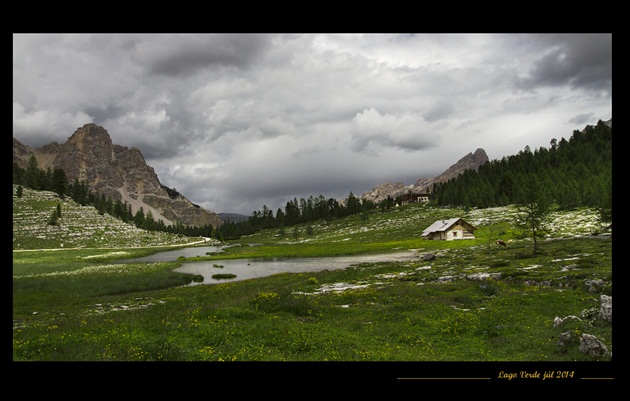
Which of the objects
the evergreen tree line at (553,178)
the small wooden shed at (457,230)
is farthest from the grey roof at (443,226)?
the evergreen tree line at (553,178)

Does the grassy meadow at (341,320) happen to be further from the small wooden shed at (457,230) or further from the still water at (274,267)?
the small wooden shed at (457,230)

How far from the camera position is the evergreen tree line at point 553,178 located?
3828 centimetres

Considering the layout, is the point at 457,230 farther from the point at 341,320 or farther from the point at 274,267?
the point at 341,320

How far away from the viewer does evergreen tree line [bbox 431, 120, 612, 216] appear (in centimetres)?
3828

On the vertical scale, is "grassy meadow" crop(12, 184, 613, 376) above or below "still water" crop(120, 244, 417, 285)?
above

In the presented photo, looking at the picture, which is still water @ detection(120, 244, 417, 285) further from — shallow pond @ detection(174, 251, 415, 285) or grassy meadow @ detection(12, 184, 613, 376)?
grassy meadow @ detection(12, 184, 613, 376)

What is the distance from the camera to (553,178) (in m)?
72.2

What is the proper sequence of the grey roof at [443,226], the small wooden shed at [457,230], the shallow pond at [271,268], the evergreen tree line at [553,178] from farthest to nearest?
the grey roof at [443,226] < the small wooden shed at [457,230] < the shallow pond at [271,268] < the evergreen tree line at [553,178]

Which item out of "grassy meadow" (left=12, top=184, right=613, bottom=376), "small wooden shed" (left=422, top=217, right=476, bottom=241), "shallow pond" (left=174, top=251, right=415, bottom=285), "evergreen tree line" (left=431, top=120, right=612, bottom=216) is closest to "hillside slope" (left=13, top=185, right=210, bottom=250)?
"shallow pond" (left=174, top=251, right=415, bottom=285)

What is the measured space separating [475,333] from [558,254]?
36100mm

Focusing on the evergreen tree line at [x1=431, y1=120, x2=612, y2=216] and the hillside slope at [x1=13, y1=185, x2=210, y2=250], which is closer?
the evergreen tree line at [x1=431, y1=120, x2=612, y2=216]

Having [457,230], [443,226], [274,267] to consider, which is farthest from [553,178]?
[274,267]

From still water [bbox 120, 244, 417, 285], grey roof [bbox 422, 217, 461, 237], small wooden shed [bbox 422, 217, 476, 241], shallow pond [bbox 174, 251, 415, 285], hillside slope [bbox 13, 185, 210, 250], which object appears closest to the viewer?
shallow pond [bbox 174, 251, 415, 285]
